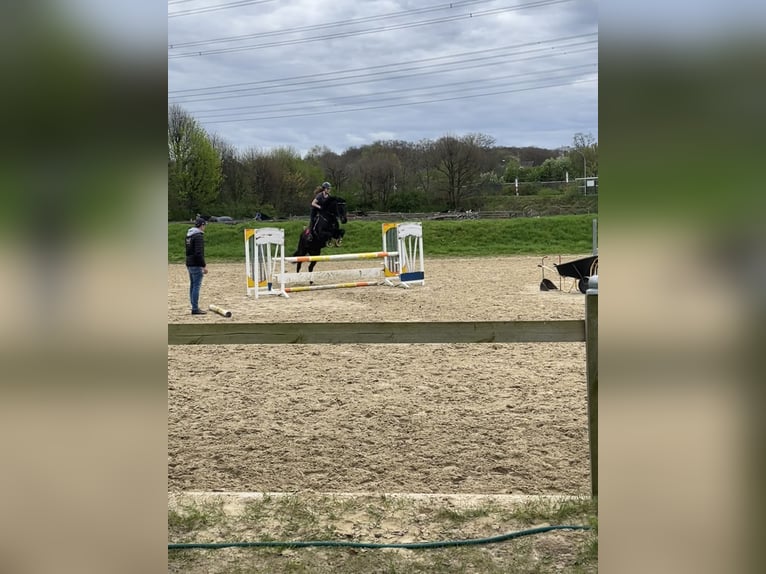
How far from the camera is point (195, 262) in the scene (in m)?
7.79

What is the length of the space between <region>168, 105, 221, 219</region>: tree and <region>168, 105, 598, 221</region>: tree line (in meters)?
0.04

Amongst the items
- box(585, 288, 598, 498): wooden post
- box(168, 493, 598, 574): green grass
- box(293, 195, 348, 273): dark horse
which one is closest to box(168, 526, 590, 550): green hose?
box(168, 493, 598, 574): green grass

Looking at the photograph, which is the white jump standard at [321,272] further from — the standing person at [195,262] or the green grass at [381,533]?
the green grass at [381,533]

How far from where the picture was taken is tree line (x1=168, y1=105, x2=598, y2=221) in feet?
92.5

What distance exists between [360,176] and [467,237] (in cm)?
1115

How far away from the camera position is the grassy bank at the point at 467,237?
66.7ft

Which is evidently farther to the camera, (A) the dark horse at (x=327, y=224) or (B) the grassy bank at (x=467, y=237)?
(B) the grassy bank at (x=467, y=237)

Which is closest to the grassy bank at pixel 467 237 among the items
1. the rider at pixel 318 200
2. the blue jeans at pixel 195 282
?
the rider at pixel 318 200

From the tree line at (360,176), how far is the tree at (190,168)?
0.13 ft

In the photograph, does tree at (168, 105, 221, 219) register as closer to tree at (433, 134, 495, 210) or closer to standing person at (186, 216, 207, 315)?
tree at (433, 134, 495, 210)

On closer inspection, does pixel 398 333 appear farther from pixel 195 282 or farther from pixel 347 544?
pixel 195 282
